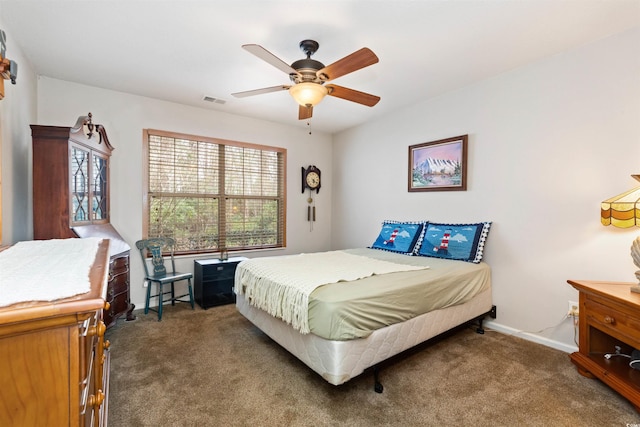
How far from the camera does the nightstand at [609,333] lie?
69.6 inches

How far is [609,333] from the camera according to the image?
1938 mm

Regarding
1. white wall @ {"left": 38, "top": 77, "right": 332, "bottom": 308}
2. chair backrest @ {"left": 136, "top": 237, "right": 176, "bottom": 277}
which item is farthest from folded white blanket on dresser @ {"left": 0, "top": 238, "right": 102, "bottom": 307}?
Answer: white wall @ {"left": 38, "top": 77, "right": 332, "bottom": 308}

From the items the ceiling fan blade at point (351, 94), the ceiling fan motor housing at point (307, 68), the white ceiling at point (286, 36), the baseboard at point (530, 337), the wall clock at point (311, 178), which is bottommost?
the baseboard at point (530, 337)

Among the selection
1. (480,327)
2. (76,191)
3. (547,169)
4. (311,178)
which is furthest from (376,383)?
(311,178)

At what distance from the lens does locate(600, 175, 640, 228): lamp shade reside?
1.90 m

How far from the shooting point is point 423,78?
3033 millimetres

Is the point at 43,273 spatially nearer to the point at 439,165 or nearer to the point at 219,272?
the point at 219,272

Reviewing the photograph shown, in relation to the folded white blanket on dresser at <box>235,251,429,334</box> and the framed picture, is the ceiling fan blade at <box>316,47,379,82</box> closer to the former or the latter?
the folded white blanket on dresser at <box>235,251,429,334</box>

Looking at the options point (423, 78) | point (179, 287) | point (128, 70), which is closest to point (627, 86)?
point (423, 78)

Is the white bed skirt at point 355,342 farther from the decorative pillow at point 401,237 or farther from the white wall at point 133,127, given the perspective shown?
the white wall at point 133,127

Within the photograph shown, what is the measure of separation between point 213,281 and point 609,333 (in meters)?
3.62

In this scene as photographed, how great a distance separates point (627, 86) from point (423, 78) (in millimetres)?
1545

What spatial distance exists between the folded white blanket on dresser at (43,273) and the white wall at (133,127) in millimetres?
2216

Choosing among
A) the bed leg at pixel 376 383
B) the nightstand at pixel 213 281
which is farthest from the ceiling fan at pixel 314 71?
the nightstand at pixel 213 281
